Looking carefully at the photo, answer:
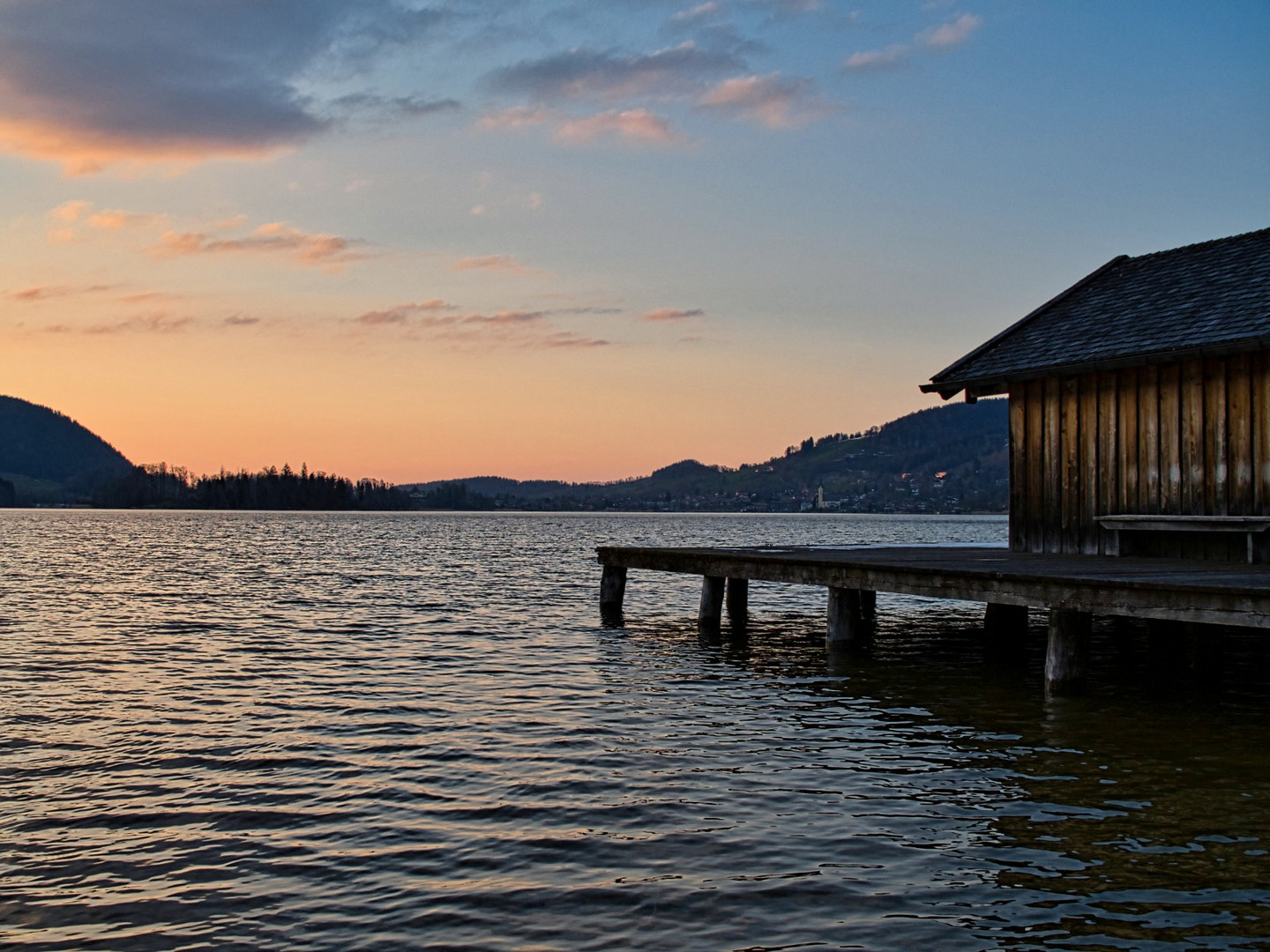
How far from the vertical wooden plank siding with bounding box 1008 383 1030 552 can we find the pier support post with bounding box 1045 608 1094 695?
5.78 m

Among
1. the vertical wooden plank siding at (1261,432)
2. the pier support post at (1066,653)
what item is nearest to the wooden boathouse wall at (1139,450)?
the vertical wooden plank siding at (1261,432)

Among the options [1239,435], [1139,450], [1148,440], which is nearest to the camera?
[1239,435]

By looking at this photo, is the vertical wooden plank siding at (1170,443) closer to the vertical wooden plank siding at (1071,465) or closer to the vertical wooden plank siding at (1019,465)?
the vertical wooden plank siding at (1071,465)

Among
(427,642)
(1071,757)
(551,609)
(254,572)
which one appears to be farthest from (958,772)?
(254,572)

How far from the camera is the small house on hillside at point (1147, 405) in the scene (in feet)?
54.9

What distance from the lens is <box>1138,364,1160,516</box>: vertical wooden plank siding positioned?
17953mm

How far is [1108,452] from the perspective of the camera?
61.6ft

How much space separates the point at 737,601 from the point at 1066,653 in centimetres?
1051

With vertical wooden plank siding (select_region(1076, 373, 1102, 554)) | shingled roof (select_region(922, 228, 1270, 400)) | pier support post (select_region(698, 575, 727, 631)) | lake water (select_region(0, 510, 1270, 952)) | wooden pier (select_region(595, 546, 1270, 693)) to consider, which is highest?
shingled roof (select_region(922, 228, 1270, 400))

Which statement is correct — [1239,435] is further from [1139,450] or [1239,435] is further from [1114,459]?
[1114,459]

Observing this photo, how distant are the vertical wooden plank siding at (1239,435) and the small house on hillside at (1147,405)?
20 mm

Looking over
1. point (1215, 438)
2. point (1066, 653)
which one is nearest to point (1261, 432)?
point (1215, 438)

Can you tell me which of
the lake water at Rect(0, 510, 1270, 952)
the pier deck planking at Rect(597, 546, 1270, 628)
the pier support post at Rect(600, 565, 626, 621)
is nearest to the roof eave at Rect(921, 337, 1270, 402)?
the pier deck planking at Rect(597, 546, 1270, 628)

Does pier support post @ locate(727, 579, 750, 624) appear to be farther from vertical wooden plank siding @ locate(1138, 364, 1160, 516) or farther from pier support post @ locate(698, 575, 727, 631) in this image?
vertical wooden plank siding @ locate(1138, 364, 1160, 516)
